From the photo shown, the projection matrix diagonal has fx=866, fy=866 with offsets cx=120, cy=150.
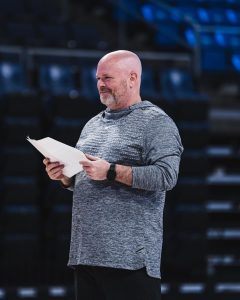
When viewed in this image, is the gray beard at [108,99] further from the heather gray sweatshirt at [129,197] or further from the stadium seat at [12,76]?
the stadium seat at [12,76]

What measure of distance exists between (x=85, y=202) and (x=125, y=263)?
0.24 metres

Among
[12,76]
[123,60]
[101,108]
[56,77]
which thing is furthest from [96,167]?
[56,77]

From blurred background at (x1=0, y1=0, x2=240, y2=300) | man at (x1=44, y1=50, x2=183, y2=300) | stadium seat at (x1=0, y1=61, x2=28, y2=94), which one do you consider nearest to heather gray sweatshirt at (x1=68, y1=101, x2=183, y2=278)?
man at (x1=44, y1=50, x2=183, y2=300)

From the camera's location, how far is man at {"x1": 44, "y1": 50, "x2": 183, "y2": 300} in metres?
2.74

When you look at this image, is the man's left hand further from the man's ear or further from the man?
the man's ear

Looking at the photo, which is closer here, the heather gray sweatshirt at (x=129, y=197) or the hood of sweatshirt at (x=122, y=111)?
the heather gray sweatshirt at (x=129, y=197)

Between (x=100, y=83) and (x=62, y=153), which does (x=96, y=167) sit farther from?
(x=100, y=83)

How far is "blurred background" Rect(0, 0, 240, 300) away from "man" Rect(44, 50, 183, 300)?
3.23 metres

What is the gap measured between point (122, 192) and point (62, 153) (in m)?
0.23

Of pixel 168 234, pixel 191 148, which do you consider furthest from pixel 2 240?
pixel 191 148

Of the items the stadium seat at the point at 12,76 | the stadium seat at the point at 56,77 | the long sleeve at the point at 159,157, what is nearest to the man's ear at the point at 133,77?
the long sleeve at the point at 159,157

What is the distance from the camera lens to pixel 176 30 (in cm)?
1044

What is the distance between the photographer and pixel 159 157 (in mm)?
2773

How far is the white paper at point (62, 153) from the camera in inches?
108
